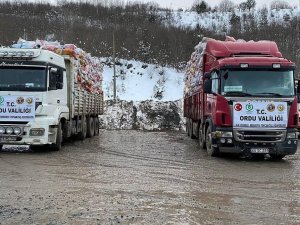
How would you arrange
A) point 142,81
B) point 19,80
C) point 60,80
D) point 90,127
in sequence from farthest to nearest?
1. point 142,81
2. point 90,127
3. point 60,80
4. point 19,80

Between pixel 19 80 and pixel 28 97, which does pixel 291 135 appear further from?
pixel 19 80

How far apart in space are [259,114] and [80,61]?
7395 millimetres

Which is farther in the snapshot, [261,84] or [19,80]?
[19,80]

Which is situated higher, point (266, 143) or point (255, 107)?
point (255, 107)

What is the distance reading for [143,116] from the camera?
32.7 m

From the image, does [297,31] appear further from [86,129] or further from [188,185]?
[188,185]

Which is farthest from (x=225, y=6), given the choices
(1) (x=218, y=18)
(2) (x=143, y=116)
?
(2) (x=143, y=116)

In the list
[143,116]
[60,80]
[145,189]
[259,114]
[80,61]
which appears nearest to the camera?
[145,189]

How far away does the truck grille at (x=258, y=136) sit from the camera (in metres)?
11.9

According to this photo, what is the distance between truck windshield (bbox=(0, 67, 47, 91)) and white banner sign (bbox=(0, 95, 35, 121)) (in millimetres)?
284

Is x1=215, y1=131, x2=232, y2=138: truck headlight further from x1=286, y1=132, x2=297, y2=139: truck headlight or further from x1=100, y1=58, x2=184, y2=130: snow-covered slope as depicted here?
x1=100, y1=58, x2=184, y2=130: snow-covered slope

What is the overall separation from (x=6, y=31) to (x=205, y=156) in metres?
63.8

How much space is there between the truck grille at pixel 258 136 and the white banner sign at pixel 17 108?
5542mm

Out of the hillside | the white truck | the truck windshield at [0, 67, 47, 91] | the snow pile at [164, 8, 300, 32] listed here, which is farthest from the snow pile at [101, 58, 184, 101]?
the truck windshield at [0, 67, 47, 91]
